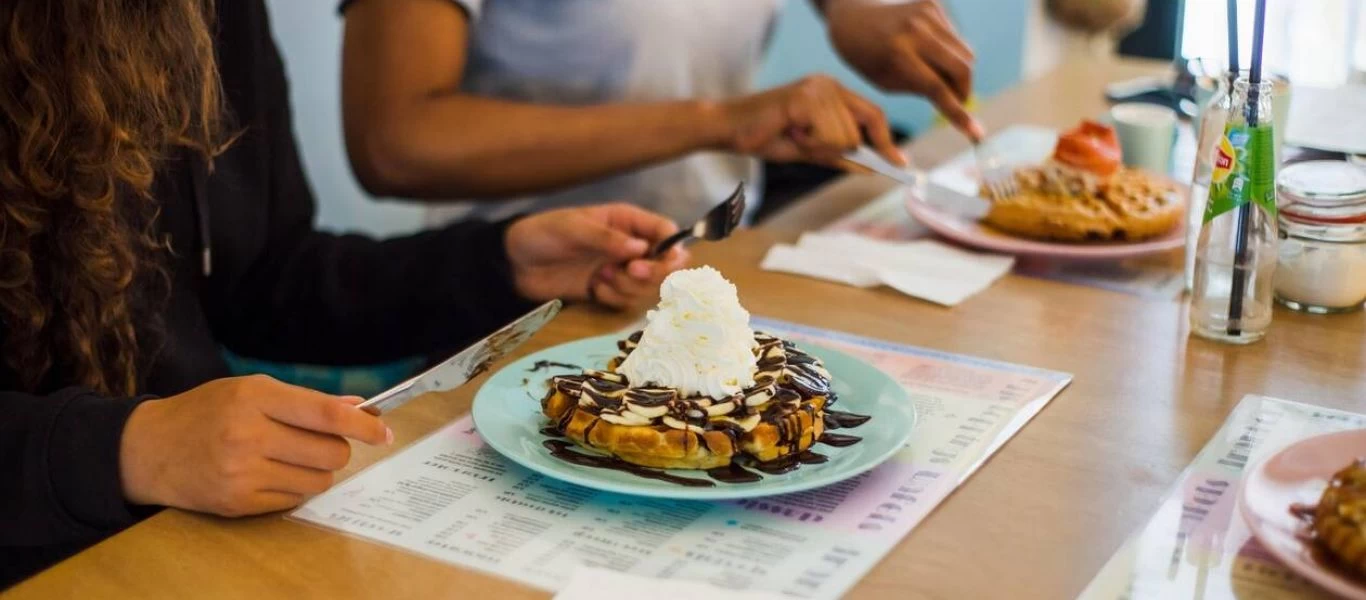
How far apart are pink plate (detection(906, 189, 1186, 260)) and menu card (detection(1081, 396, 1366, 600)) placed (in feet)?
1.30

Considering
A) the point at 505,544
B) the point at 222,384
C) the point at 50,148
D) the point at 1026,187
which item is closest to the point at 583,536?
the point at 505,544

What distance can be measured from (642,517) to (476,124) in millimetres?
800

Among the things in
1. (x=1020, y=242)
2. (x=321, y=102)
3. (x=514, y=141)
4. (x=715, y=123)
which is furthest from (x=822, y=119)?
(x=321, y=102)

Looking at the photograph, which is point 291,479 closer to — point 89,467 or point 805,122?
point 89,467

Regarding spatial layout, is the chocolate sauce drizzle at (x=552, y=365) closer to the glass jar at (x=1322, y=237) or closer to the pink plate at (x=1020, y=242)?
the pink plate at (x=1020, y=242)

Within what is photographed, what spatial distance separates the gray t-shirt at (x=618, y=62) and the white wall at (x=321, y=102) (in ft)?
2.28

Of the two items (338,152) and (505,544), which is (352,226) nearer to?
(338,152)


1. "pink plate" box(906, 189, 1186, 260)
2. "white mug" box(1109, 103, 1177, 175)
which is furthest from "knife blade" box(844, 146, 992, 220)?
"white mug" box(1109, 103, 1177, 175)

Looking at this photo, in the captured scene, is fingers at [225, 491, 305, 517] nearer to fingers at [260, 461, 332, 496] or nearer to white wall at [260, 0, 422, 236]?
fingers at [260, 461, 332, 496]

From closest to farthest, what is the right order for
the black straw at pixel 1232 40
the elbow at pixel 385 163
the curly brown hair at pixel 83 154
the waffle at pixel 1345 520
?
1. the waffle at pixel 1345 520
2. the curly brown hair at pixel 83 154
3. the black straw at pixel 1232 40
4. the elbow at pixel 385 163

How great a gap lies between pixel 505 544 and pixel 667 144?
31.8 inches

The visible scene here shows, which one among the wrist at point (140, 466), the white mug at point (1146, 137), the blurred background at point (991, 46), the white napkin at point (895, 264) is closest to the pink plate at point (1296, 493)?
the white napkin at point (895, 264)

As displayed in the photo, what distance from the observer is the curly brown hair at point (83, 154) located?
104cm

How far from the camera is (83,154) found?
1060 mm
